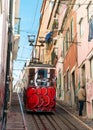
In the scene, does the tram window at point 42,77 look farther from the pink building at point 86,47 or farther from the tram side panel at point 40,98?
the pink building at point 86,47

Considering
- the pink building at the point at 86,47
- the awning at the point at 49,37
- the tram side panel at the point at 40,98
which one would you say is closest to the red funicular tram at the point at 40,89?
the tram side panel at the point at 40,98

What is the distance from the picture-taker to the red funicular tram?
2075 centimetres

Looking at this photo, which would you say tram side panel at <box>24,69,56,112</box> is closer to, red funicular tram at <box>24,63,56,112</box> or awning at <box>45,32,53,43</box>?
red funicular tram at <box>24,63,56,112</box>

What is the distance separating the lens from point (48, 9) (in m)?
48.7

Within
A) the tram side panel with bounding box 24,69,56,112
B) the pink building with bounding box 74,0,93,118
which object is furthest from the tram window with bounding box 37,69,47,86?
the pink building with bounding box 74,0,93,118

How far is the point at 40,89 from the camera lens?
822 inches

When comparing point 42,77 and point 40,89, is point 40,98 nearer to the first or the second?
point 40,89

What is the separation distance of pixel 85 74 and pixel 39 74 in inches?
111

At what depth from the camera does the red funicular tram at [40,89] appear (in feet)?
68.1

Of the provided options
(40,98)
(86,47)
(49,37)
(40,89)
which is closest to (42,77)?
(40,89)

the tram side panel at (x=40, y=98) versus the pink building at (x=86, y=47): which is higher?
the pink building at (x=86, y=47)

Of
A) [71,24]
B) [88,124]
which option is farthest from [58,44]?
[88,124]

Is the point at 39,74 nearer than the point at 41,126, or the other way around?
the point at 41,126

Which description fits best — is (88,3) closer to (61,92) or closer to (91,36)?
(91,36)
